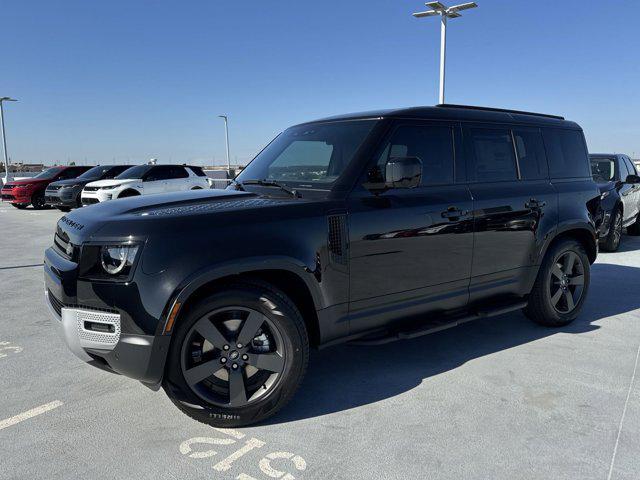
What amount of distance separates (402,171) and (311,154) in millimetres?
901

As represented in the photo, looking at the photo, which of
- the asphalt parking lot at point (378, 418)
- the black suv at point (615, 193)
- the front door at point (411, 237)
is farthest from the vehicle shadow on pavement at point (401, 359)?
the black suv at point (615, 193)

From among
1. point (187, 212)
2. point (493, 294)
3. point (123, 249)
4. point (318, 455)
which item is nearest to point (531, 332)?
point (493, 294)

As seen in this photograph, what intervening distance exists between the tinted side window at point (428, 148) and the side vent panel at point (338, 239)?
658 mm

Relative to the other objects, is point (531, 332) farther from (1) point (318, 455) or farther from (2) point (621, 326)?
(1) point (318, 455)

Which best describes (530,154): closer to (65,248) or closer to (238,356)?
(238,356)

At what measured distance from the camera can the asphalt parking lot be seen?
2549mm

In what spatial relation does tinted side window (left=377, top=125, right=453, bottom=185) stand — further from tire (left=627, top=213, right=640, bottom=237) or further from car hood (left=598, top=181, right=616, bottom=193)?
tire (left=627, top=213, right=640, bottom=237)

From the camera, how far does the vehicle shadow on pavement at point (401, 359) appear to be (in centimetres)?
329

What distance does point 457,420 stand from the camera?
3.00 metres

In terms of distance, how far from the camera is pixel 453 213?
3746 mm

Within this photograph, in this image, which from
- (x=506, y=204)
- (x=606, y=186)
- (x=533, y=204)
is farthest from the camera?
(x=606, y=186)

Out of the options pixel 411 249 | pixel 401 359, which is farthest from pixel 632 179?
pixel 411 249

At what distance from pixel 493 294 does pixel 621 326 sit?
1612 mm

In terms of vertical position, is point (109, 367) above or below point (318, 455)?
above
